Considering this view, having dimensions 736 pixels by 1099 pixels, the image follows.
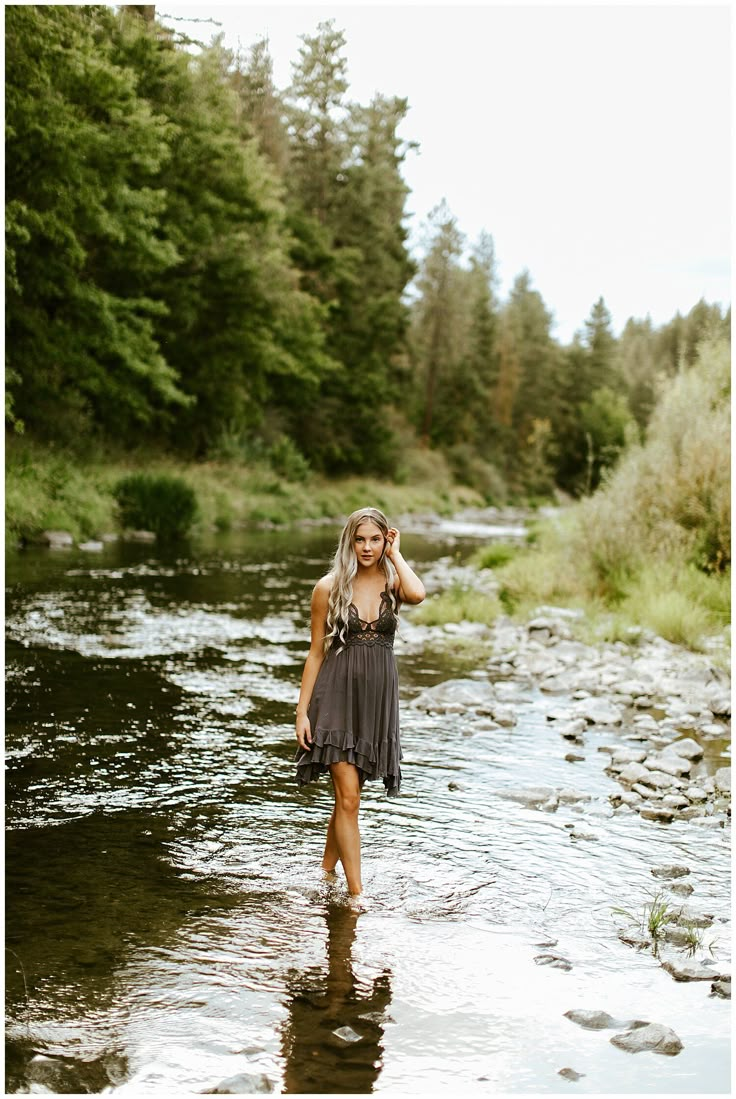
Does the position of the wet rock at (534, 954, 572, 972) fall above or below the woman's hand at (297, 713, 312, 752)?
below

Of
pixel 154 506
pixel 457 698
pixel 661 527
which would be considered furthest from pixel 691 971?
pixel 154 506

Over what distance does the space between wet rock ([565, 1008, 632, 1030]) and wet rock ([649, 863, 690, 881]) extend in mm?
1621

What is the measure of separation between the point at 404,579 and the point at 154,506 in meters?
21.3

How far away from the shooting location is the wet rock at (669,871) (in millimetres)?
5551

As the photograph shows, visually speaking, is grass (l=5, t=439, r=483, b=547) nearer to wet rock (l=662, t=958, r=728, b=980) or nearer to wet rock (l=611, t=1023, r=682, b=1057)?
wet rock (l=662, t=958, r=728, b=980)

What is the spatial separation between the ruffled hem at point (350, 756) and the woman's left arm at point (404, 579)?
709mm

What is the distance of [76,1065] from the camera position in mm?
3555

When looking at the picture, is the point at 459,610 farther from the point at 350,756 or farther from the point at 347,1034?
the point at 347,1034

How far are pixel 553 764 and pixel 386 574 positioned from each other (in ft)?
10.1

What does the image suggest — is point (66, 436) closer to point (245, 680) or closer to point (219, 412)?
point (219, 412)

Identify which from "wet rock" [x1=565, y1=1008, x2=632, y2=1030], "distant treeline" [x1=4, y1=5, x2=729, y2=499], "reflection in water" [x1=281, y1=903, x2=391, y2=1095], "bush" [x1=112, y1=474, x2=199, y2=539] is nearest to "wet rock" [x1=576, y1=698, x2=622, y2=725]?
"reflection in water" [x1=281, y1=903, x2=391, y2=1095]

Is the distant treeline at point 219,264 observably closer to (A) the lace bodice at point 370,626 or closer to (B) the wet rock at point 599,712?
(B) the wet rock at point 599,712

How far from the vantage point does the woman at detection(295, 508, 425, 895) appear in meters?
5.16

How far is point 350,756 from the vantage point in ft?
17.0
